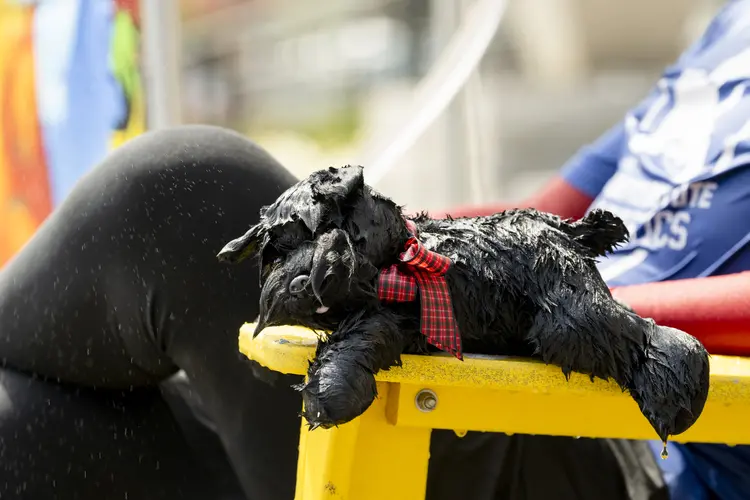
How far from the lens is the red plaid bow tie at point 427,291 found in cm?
50

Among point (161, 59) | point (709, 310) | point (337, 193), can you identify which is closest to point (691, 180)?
point (709, 310)

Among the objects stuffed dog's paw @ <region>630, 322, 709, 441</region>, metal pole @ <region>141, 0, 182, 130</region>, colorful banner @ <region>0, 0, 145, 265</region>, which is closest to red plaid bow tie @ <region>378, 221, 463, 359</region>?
stuffed dog's paw @ <region>630, 322, 709, 441</region>

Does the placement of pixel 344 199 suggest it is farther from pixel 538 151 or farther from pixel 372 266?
pixel 538 151

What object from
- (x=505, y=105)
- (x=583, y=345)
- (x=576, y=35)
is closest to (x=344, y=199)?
(x=583, y=345)

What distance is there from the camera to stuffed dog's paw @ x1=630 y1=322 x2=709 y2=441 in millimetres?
490

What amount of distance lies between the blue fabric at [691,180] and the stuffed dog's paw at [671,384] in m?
0.21

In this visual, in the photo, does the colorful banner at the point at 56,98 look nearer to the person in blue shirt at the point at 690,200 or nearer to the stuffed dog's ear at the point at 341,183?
the person in blue shirt at the point at 690,200

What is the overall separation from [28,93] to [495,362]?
1.48 meters

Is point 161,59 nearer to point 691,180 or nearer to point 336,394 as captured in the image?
point 691,180

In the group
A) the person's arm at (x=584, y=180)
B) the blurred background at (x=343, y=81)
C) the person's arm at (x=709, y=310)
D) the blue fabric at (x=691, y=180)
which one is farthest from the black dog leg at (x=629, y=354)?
the blurred background at (x=343, y=81)

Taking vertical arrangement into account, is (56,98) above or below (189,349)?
above

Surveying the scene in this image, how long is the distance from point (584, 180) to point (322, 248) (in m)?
0.65

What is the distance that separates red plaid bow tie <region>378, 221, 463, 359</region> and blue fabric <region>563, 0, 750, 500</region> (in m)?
0.31

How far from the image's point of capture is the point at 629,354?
509 mm
